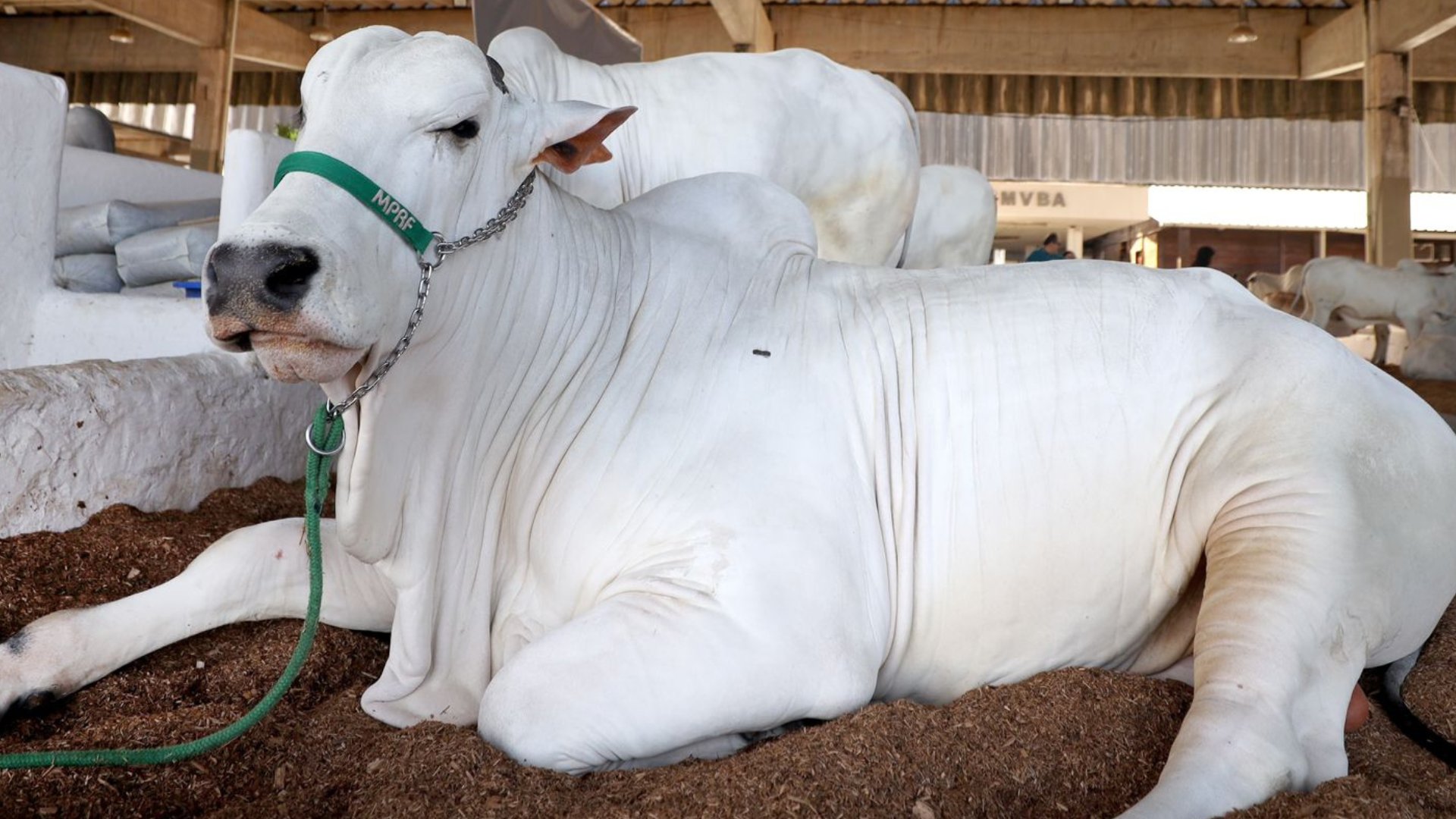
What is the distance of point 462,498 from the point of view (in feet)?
6.41

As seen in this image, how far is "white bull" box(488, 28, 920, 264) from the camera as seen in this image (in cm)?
342

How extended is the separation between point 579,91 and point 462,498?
179 centimetres

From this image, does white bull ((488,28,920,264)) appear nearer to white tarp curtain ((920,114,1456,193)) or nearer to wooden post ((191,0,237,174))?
wooden post ((191,0,237,174))

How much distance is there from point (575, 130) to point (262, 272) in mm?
593

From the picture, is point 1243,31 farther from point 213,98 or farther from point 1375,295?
point 213,98

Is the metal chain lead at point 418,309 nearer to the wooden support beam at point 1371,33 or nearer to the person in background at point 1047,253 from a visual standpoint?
the person in background at point 1047,253

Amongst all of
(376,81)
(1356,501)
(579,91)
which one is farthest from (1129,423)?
(579,91)

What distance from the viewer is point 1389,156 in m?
10.9

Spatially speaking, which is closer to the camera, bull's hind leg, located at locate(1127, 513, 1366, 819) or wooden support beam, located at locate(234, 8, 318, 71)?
bull's hind leg, located at locate(1127, 513, 1366, 819)

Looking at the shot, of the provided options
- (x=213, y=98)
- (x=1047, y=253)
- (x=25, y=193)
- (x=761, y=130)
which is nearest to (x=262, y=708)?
(x=761, y=130)

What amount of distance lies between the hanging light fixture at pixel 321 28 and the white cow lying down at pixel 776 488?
41.5 feet

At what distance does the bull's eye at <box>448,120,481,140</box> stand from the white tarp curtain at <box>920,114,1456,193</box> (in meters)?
16.1

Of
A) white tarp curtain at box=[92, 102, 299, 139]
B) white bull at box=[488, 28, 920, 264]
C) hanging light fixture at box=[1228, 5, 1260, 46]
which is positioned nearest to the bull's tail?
white bull at box=[488, 28, 920, 264]

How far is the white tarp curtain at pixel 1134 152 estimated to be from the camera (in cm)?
1733
